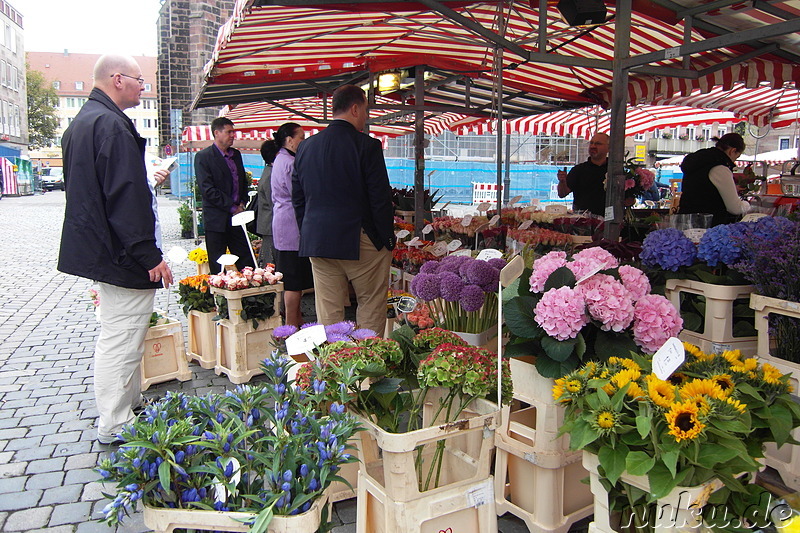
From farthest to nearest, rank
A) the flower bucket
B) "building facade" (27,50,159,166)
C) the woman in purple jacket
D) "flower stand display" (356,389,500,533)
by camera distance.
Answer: "building facade" (27,50,159,166) < the woman in purple jacket < "flower stand display" (356,389,500,533) < the flower bucket

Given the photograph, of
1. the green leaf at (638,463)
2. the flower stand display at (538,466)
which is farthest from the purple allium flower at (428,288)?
the green leaf at (638,463)

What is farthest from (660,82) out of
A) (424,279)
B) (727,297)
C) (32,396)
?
(32,396)

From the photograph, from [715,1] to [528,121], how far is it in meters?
7.13

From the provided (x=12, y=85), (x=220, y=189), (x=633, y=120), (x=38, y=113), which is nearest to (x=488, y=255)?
(x=220, y=189)

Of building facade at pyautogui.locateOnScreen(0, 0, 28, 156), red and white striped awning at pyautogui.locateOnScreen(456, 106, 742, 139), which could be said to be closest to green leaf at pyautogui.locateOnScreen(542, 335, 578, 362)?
red and white striped awning at pyautogui.locateOnScreen(456, 106, 742, 139)

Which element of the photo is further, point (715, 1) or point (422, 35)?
point (422, 35)

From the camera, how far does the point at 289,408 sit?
1706 mm

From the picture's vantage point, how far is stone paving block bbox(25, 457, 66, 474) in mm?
2912

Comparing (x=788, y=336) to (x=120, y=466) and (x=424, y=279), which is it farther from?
(x=120, y=466)

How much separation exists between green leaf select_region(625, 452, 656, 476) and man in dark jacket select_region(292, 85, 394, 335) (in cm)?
219

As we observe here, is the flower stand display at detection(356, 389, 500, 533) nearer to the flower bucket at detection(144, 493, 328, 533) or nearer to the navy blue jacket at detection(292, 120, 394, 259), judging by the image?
the flower bucket at detection(144, 493, 328, 533)

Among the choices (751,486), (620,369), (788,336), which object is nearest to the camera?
(751,486)

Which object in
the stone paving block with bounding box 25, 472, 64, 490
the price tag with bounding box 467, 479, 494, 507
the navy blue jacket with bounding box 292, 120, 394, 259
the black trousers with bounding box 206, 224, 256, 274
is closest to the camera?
the price tag with bounding box 467, 479, 494, 507

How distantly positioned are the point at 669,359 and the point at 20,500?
9.19 ft
